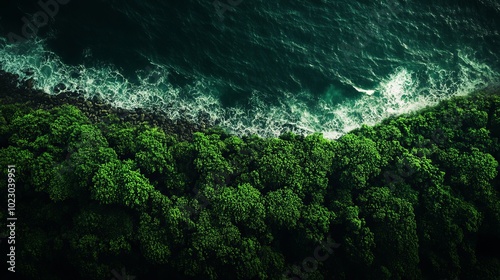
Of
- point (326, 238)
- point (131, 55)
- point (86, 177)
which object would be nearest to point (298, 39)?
point (131, 55)

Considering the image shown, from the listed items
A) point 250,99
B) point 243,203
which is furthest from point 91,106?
point 243,203

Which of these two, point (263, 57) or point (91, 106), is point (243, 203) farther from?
point (91, 106)

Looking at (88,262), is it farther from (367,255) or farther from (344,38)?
(344,38)

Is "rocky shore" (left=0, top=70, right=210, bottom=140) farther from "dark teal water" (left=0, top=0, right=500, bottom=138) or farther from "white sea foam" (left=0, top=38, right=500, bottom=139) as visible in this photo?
"dark teal water" (left=0, top=0, right=500, bottom=138)

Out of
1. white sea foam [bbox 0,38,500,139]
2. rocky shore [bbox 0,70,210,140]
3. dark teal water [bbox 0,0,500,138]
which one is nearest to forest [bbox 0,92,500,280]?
rocky shore [bbox 0,70,210,140]

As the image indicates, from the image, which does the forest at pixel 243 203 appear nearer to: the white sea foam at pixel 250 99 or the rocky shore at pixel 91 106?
the rocky shore at pixel 91 106

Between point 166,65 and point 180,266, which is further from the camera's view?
point 166,65
